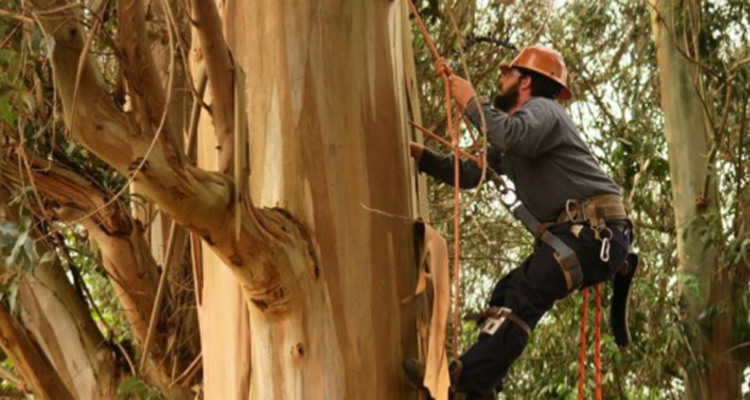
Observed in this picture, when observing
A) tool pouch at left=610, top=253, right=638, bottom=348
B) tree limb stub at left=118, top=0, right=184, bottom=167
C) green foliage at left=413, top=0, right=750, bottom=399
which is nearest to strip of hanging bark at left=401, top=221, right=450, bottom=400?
tree limb stub at left=118, top=0, right=184, bottom=167

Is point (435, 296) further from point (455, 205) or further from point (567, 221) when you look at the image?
point (567, 221)

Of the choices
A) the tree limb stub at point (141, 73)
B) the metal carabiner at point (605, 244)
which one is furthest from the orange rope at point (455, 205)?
the tree limb stub at point (141, 73)

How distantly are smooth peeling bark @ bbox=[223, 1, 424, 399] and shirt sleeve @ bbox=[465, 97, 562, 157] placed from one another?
477mm

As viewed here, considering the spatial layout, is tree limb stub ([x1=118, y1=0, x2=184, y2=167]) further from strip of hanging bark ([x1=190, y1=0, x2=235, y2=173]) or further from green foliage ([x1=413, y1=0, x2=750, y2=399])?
green foliage ([x1=413, y1=0, x2=750, y2=399])

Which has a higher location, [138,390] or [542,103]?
[542,103]

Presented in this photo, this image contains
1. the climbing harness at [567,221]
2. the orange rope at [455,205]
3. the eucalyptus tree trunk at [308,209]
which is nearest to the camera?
the eucalyptus tree trunk at [308,209]

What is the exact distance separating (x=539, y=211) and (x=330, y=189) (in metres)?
1.10

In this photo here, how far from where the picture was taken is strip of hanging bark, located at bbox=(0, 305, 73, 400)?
546 centimetres

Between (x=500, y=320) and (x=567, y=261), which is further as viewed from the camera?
(x=567, y=261)

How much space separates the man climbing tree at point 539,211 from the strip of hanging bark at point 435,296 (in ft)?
1.16

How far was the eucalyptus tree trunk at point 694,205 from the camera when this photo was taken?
9008 millimetres

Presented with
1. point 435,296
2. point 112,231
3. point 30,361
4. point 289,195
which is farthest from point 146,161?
point 30,361

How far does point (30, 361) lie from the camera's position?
18.1ft

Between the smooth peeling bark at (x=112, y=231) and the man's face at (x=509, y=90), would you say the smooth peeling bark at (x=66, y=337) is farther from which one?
the man's face at (x=509, y=90)
